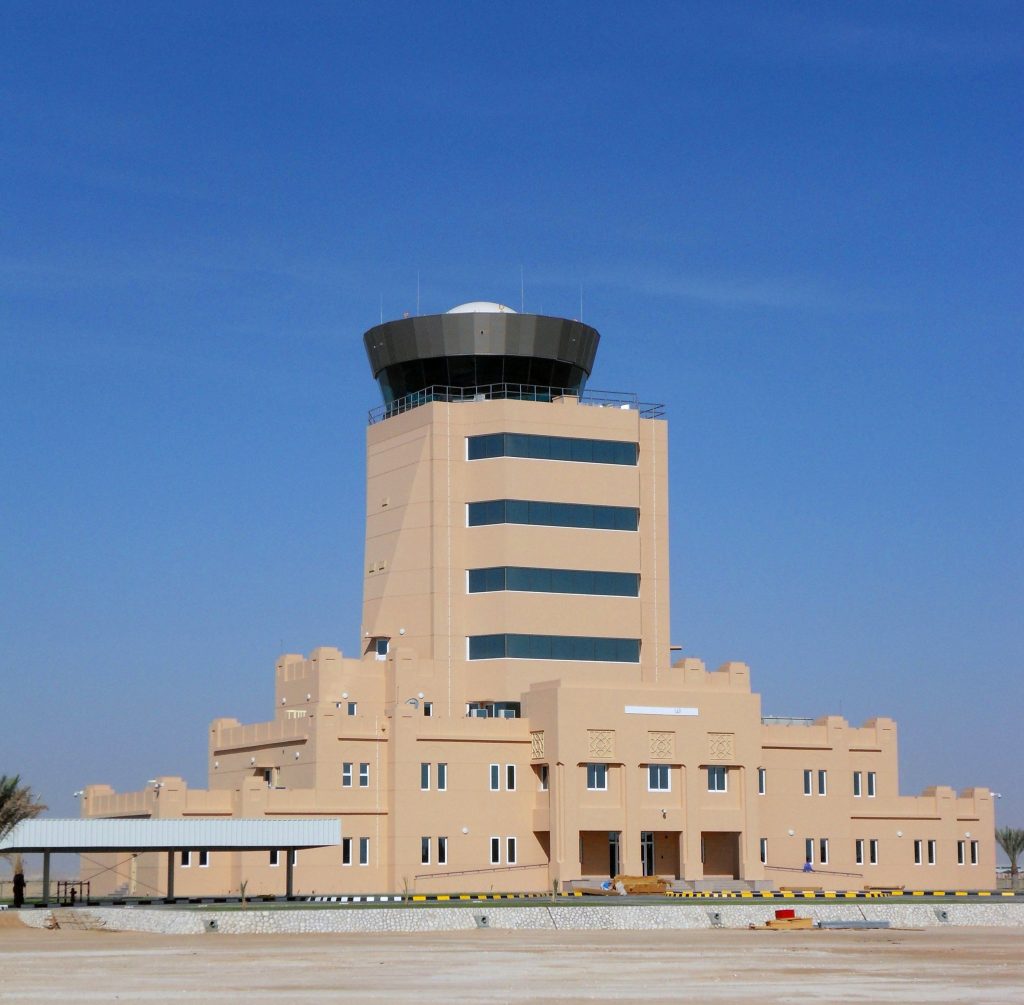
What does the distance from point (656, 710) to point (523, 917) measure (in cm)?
2244

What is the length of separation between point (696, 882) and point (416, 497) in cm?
2254

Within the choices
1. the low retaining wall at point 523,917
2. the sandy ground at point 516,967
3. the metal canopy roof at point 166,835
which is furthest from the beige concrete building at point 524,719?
the sandy ground at point 516,967

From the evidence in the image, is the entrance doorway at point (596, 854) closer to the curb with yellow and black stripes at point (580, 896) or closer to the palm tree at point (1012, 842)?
the curb with yellow and black stripes at point (580, 896)

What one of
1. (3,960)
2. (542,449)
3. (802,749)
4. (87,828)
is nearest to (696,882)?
(802,749)

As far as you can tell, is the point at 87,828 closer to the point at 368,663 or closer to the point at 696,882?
the point at 368,663

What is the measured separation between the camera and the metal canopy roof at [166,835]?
65.2 metres

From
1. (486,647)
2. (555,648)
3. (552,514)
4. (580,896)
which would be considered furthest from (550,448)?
(580,896)

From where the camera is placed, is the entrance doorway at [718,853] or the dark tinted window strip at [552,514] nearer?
the entrance doorway at [718,853]

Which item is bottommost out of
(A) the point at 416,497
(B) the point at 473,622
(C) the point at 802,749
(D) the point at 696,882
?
(D) the point at 696,882

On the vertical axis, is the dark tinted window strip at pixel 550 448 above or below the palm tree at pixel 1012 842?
above

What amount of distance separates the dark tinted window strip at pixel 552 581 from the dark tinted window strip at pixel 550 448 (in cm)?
553

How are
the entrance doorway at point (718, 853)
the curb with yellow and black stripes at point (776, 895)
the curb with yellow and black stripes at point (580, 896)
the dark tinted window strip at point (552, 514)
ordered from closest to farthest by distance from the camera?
the curb with yellow and black stripes at point (580, 896) < the curb with yellow and black stripes at point (776, 895) < the entrance doorway at point (718, 853) < the dark tinted window strip at point (552, 514)

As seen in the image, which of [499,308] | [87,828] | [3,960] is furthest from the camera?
[499,308]

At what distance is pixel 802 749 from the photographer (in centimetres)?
8625
